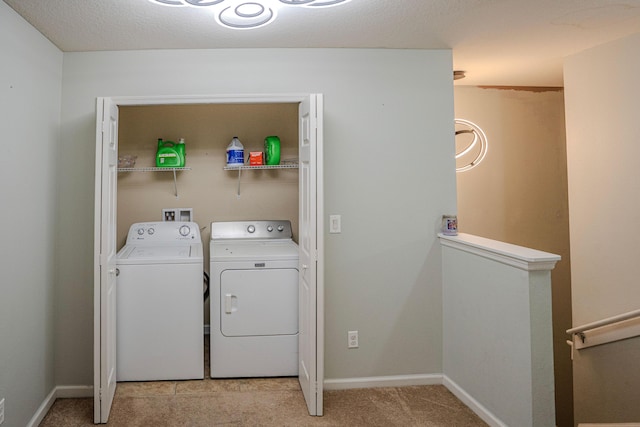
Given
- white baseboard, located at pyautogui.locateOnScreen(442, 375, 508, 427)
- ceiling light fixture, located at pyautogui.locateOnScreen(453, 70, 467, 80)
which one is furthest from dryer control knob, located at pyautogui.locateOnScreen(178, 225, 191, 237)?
ceiling light fixture, located at pyautogui.locateOnScreen(453, 70, 467, 80)

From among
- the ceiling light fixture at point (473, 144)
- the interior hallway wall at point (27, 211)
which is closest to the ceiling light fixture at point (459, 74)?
the ceiling light fixture at point (473, 144)

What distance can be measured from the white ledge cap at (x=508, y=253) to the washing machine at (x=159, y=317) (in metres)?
1.62

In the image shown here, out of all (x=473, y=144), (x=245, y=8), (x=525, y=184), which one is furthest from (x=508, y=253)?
(x=525, y=184)

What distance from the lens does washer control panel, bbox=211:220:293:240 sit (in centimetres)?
335

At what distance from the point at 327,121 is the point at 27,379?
7.21 feet

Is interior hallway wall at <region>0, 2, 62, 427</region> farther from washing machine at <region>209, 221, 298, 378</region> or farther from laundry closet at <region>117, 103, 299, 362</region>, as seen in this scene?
washing machine at <region>209, 221, 298, 378</region>

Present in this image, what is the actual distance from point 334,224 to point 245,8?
1331mm

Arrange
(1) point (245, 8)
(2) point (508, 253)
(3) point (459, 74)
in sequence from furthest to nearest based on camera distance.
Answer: (3) point (459, 74)
(1) point (245, 8)
(2) point (508, 253)

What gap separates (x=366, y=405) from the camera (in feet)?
8.47

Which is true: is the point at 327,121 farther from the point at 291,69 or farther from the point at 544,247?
the point at 544,247

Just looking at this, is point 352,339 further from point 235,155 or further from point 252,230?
point 235,155

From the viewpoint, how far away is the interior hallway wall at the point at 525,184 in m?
4.02

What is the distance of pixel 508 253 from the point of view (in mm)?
2082

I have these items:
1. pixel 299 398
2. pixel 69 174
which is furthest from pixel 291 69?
pixel 299 398
